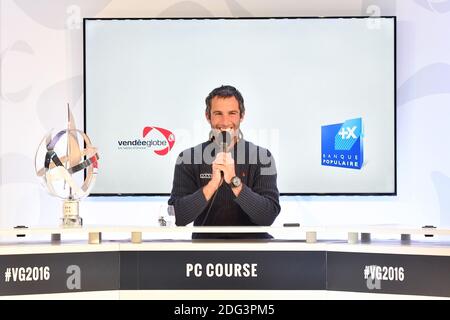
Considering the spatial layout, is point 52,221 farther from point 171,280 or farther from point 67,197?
point 171,280

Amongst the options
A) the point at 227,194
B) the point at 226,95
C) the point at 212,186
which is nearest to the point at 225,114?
the point at 226,95

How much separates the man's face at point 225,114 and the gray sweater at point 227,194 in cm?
14

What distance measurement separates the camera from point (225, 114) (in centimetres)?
400

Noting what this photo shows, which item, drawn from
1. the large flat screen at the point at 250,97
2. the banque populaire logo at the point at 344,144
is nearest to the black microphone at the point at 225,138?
the large flat screen at the point at 250,97

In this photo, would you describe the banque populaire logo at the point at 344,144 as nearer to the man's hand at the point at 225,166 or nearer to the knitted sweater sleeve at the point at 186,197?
the knitted sweater sleeve at the point at 186,197

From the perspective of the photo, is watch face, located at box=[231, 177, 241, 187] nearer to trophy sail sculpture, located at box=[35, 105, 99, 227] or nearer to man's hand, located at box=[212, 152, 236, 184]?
man's hand, located at box=[212, 152, 236, 184]

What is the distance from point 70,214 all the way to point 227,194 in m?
0.76

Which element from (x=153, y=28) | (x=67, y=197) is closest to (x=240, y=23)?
(x=153, y=28)

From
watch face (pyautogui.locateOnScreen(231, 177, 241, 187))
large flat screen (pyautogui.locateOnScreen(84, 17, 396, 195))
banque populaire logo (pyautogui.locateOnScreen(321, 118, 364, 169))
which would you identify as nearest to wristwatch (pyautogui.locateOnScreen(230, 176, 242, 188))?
watch face (pyautogui.locateOnScreen(231, 177, 241, 187))

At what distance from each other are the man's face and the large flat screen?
133cm

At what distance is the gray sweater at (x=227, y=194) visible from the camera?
354cm

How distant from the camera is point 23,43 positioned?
5398 millimetres

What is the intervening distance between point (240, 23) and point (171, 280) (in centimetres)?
254
